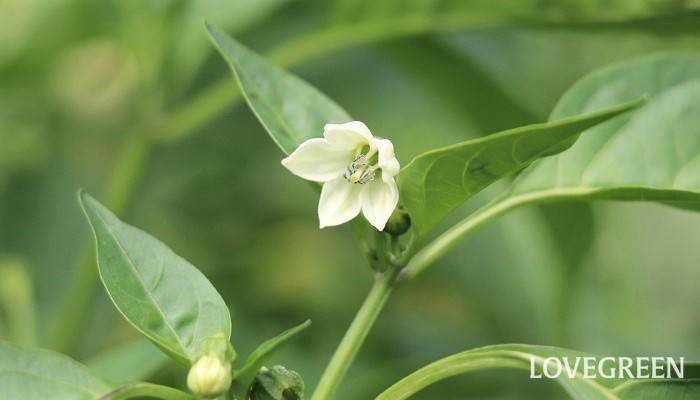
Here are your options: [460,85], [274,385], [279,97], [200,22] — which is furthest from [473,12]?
[274,385]

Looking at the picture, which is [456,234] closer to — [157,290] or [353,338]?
[353,338]

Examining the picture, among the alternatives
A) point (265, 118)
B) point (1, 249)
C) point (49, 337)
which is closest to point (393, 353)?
point (49, 337)

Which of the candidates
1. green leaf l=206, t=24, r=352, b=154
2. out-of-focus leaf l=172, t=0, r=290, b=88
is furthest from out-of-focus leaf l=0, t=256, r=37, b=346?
green leaf l=206, t=24, r=352, b=154

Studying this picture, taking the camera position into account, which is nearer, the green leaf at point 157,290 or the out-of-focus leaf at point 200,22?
the green leaf at point 157,290

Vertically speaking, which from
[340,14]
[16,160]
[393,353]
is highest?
[340,14]

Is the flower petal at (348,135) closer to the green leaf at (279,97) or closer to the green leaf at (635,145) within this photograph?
the green leaf at (279,97)

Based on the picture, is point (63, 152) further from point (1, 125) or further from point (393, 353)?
point (393, 353)

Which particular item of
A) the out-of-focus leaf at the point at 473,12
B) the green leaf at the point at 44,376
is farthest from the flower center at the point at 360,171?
the out-of-focus leaf at the point at 473,12
